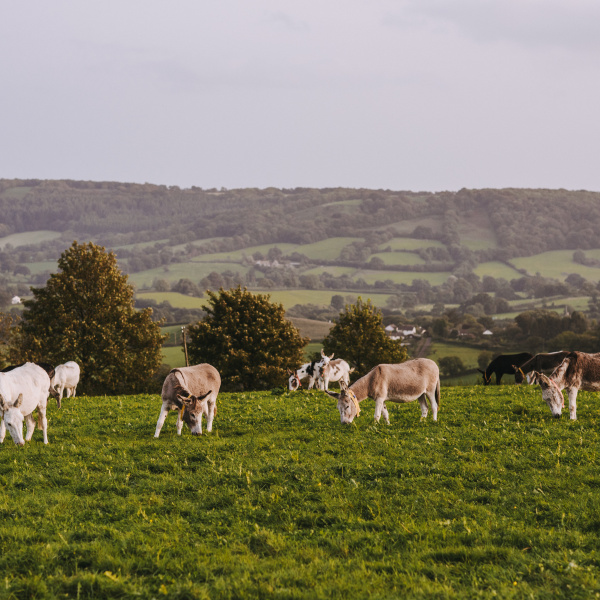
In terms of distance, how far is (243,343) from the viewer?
5506 centimetres

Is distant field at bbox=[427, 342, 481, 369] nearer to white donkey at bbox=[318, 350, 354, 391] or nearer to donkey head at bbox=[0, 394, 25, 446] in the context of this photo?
white donkey at bbox=[318, 350, 354, 391]

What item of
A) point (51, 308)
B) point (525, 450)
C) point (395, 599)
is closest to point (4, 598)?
point (395, 599)

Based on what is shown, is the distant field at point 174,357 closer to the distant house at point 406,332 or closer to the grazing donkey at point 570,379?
the distant house at point 406,332

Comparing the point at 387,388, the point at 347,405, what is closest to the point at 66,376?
the point at 347,405

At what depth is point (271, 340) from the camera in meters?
55.2

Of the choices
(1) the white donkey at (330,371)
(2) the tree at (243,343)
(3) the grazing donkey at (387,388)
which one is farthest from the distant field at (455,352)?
(3) the grazing donkey at (387,388)

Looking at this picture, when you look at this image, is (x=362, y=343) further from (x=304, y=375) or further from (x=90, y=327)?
(x=90, y=327)

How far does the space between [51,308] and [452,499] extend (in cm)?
4309

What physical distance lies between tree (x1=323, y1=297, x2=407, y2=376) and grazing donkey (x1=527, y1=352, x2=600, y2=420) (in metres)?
43.8

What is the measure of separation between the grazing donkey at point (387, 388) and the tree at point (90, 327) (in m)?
32.9

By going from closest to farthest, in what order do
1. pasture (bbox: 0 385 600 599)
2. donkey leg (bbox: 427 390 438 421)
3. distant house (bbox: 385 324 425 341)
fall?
pasture (bbox: 0 385 600 599) → donkey leg (bbox: 427 390 438 421) → distant house (bbox: 385 324 425 341)

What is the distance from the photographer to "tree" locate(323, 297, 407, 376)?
65688mm

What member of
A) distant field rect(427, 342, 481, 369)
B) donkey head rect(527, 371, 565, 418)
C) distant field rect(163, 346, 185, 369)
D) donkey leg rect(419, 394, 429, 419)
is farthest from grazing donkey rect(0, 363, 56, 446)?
distant field rect(427, 342, 481, 369)

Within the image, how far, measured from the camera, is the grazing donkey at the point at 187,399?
63.4 feet
